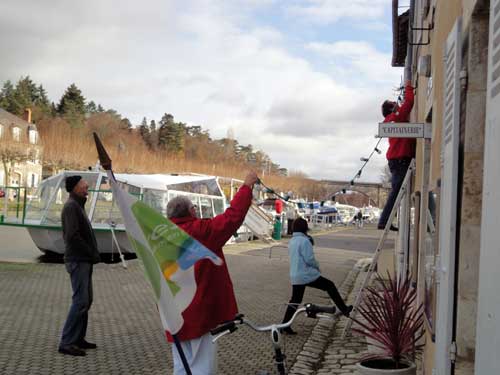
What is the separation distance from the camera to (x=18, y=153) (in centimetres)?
5653

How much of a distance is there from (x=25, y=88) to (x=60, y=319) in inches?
3902

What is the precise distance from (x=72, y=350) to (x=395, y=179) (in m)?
5.11

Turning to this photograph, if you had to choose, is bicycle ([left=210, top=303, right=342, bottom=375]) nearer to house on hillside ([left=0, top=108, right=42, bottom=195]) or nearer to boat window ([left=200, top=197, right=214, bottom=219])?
boat window ([left=200, top=197, right=214, bottom=219])

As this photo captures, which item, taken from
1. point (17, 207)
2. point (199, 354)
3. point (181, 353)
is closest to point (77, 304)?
point (199, 354)

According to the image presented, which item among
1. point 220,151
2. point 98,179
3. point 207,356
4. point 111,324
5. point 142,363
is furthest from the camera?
point 220,151

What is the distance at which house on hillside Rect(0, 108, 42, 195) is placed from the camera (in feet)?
185

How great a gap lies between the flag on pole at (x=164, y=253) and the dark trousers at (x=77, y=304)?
370 cm

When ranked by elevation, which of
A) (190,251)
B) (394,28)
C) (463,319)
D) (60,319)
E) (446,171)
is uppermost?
(394,28)

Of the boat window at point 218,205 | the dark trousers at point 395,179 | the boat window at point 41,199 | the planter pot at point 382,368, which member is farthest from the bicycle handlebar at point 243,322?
the boat window at point 218,205

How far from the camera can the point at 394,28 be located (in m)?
16.8

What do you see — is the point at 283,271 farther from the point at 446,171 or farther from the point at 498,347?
the point at 498,347

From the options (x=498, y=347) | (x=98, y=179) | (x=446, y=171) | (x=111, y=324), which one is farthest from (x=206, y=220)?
(x=98, y=179)

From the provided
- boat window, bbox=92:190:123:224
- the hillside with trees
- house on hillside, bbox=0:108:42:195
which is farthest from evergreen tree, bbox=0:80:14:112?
boat window, bbox=92:190:123:224

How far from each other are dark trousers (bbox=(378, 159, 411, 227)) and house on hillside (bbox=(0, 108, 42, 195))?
3646 centimetres
